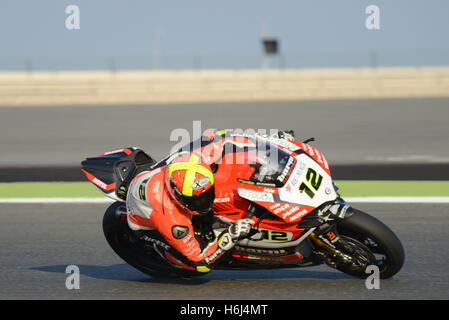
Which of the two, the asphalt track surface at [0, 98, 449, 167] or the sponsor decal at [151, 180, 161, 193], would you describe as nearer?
the sponsor decal at [151, 180, 161, 193]

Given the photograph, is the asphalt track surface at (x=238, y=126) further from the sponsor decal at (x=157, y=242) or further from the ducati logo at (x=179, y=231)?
the ducati logo at (x=179, y=231)

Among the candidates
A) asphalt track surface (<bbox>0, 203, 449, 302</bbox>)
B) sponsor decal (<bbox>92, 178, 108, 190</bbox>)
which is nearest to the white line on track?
asphalt track surface (<bbox>0, 203, 449, 302</bbox>)

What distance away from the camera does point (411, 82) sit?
2500 centimetres

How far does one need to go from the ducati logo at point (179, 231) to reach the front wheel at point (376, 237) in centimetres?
103

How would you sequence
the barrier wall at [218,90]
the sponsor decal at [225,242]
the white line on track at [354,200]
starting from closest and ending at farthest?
the sponsor decal at [225,242] → the white line on track at [354,200] → the barrier wall at [218,90]

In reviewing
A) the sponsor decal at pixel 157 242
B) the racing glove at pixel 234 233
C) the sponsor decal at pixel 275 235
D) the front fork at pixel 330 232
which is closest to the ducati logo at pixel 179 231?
the racing glove at pixel 234 233

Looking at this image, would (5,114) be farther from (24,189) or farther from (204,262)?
(204,262)

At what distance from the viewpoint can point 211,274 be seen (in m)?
5.76

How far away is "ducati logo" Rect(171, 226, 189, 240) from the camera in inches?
198

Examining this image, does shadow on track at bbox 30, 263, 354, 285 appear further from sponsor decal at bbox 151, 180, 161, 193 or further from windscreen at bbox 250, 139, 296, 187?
windscreen at bbox 250, 139, 296, 187

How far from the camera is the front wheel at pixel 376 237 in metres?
4.97

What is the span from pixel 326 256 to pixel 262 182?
2.37ft
